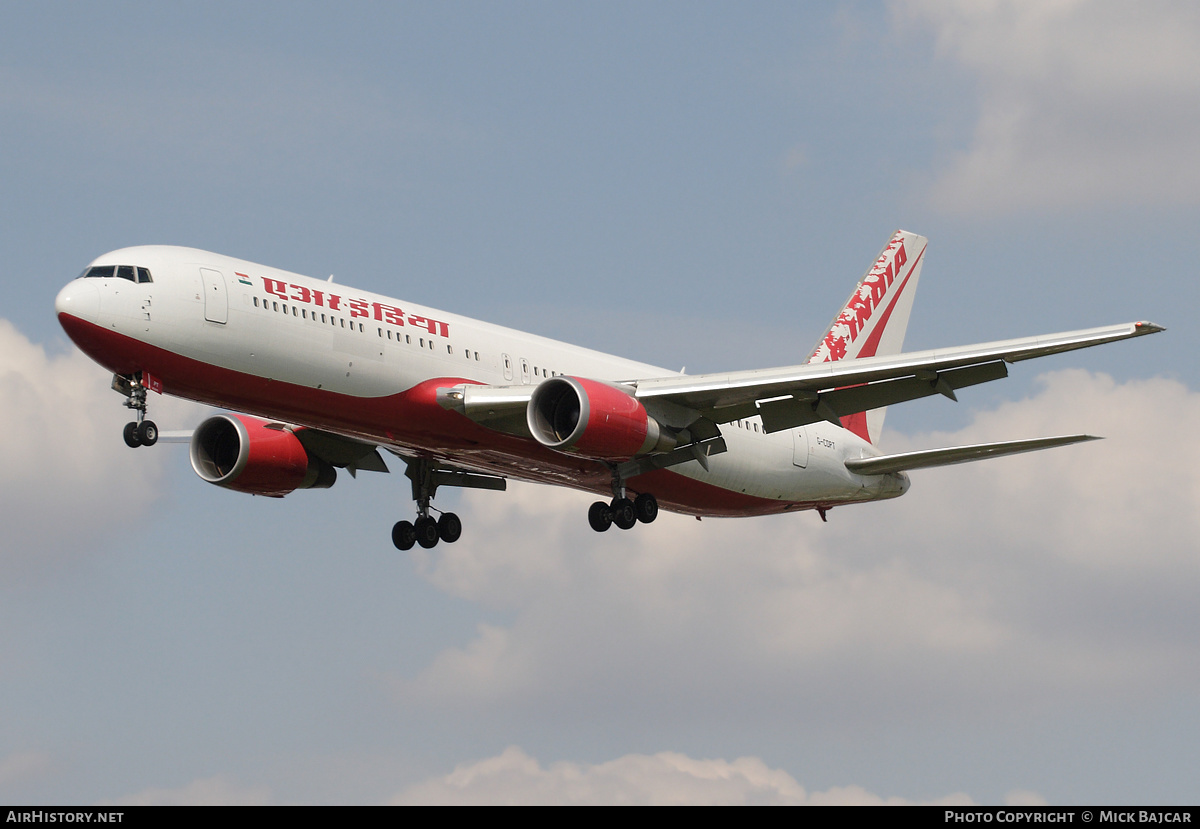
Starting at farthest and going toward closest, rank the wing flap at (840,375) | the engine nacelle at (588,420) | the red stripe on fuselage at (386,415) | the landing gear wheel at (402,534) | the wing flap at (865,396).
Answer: the landing gear wheel at (402,534) < the engine nacelle at (588,420) < the wing flap at (865,396) < the wing flap at (840,375) < the red stripe on fuselage at (386,415)

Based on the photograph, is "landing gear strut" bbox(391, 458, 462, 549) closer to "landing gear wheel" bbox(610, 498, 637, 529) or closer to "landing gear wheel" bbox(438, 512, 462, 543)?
"landing gear wheel" bbox(438, 512, 462, 543)

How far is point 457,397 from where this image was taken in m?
36.1

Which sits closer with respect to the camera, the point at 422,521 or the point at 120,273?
the point at 120,273

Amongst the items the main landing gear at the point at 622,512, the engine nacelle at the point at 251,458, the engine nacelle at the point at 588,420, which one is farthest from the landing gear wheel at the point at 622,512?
the engine nacelle at the point at 251,458

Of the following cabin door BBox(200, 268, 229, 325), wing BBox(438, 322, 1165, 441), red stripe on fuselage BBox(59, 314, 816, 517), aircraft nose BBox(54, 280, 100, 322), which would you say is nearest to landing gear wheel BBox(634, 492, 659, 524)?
red stripe on fuselage BBox(59, 314, 816, 517)

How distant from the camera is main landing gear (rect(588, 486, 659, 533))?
40.1 m

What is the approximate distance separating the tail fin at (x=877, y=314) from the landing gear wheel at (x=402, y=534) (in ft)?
47.2

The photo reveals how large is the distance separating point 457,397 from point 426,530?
30.3 ft

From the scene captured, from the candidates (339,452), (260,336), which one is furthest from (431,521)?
(260,336)

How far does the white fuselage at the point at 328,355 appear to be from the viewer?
32344 millimetres

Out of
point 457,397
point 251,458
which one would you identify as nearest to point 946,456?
point 457,397

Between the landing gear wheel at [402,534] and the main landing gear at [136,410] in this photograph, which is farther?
the landing gear wheel at [402,534]

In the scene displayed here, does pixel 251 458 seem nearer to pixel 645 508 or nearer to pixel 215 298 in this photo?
pixel 215 298

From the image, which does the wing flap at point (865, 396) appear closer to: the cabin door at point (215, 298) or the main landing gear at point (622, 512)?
the main landing gear at point (622, 512)
